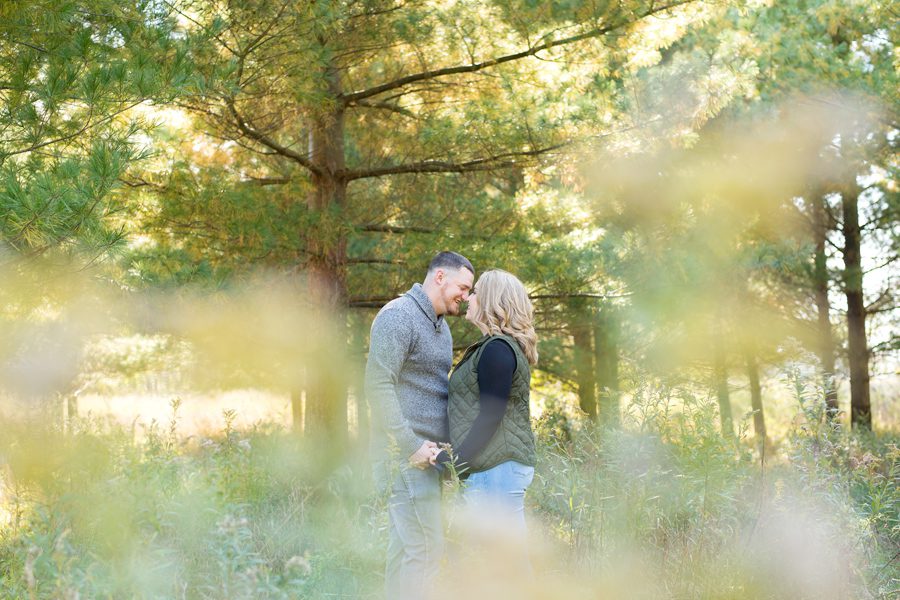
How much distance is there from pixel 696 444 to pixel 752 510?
99cm

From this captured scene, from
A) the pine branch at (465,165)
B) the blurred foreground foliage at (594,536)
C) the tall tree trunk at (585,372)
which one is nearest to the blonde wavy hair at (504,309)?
the blurred foreground foliage at (594,536)

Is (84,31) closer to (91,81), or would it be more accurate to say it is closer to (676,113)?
(91,81)

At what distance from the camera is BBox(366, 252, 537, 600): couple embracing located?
3412 mm

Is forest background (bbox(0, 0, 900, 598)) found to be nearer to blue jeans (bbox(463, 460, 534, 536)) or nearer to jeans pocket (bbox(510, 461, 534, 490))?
blue jeans (bbox(463, 460, 534, 536))

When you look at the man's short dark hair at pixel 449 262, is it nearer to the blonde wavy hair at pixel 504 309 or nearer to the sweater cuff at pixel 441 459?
the blonde wavy hair at pixel 504 309

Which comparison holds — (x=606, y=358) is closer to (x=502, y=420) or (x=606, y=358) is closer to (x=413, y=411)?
(x=413, y=411)

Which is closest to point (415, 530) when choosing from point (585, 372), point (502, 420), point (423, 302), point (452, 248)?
point (502, 420)

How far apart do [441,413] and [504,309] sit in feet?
2.04

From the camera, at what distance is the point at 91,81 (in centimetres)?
413

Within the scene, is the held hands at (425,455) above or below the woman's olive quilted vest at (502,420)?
below

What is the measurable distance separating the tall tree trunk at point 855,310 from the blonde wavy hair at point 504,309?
897 centimetres

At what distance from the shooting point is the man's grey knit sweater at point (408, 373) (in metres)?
3.52

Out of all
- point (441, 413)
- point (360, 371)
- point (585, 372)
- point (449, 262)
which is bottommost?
point (585, 372)

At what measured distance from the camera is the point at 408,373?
3756mm
